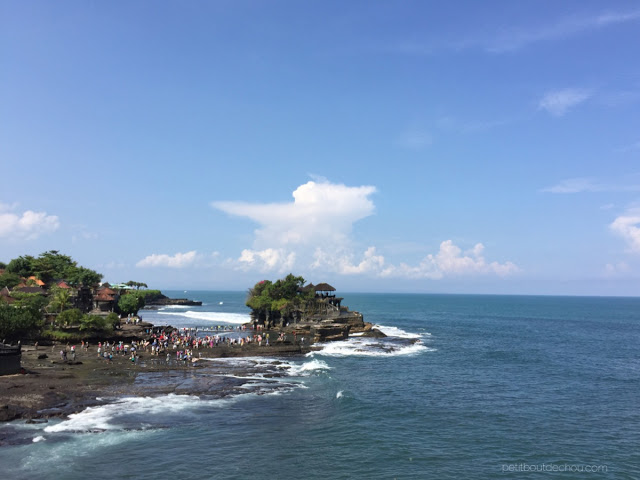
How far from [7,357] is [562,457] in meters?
46.7

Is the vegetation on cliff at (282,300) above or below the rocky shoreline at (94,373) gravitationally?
above

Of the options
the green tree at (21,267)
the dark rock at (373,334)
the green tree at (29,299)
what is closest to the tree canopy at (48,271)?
the green tree at (21,267)

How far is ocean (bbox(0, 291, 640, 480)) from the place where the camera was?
2423 centimetres

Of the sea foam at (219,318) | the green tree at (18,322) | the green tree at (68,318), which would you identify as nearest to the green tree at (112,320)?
the green tree at (68,318)

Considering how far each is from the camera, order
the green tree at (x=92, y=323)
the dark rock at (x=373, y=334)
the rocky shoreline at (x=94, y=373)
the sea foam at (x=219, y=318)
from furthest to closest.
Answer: the sea foam at (x=219, y=318) → the dark rock at (x=373, y=334) → the green tree at (x=92, y=323) → the rocky shoreline at (x=94, y=373)

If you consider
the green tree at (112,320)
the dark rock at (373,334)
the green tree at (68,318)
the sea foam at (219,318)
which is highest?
the green tree at (68,318)

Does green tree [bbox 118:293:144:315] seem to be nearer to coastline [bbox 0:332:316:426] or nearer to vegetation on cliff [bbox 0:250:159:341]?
vegetation on cliff [bbox 0:250:159:341]

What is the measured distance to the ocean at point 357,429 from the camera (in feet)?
79.5

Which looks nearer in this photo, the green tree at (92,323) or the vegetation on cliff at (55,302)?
the vegetation on cliff at (55,302)

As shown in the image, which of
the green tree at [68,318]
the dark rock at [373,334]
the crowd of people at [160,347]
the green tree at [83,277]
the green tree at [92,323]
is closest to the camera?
the crowd of people at [160,347]

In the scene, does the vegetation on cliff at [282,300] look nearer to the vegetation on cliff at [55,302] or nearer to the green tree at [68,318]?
the vegetation on cliff at [55,302]

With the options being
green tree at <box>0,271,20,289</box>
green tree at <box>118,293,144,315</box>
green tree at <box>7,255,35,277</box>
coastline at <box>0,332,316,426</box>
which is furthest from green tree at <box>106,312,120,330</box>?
green tree at <box>7,255,35,277</box>

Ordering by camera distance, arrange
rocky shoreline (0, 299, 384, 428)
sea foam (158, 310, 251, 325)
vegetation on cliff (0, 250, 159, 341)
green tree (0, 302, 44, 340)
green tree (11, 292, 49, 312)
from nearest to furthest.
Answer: rocky shoreline (0, 299, 384, 428) → green tree (0, 302, 44, 340) → vegetation on cliff (0, 250, 159, 341) → green tree (11, 292, 49, 312) → sea foam (158, 310, 251, 325)

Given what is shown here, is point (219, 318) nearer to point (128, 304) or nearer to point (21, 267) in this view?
point (128, 304)
